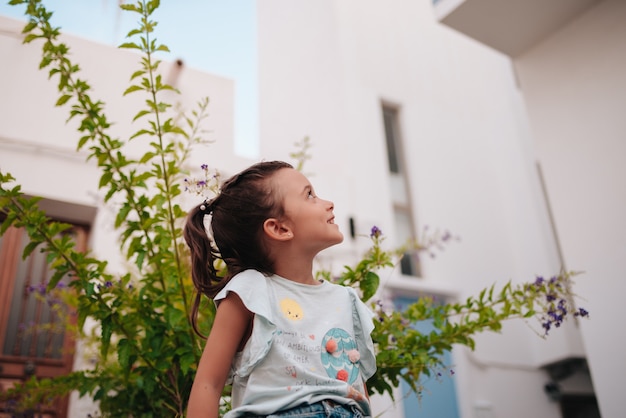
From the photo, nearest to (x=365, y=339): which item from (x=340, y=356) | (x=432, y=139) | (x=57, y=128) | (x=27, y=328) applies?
(x=340, y=356)

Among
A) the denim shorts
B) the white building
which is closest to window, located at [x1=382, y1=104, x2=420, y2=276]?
the white building

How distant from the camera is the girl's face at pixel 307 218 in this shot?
4.76 feet

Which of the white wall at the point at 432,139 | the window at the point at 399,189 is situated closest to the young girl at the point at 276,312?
the white wall at the point at 432,139

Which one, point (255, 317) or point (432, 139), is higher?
point (432, 139)

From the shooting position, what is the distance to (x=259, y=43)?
512 centimetres

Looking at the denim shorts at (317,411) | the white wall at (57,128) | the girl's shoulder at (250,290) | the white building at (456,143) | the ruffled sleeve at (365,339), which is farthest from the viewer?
the white wall at (57,128)

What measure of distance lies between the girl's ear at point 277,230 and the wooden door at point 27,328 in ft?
6.79

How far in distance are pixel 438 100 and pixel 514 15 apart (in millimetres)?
2578

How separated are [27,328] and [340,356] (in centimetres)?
256

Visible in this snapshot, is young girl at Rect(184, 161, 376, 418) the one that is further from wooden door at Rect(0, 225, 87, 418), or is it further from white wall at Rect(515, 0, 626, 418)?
white wall at Rect(515, 0, 626, 418)

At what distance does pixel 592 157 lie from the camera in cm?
342

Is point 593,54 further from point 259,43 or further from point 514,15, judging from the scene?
point 259,43

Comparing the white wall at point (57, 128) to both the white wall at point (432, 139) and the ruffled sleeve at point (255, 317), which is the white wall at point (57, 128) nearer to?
the white wall at point (432, 139)

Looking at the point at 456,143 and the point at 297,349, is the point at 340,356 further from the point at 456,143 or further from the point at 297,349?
the point at 456,143
